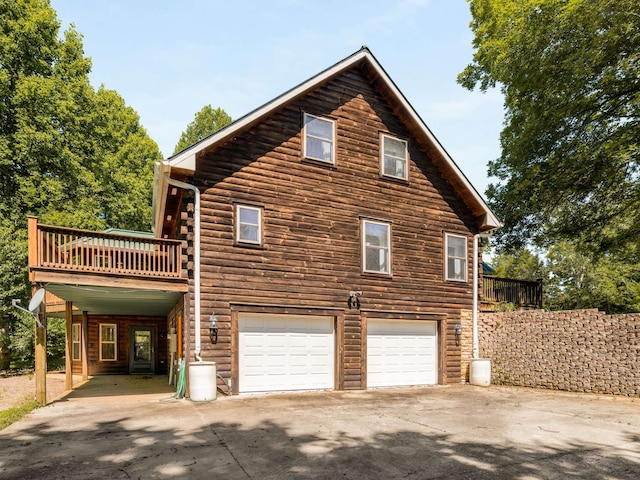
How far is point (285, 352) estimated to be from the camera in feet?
40.1

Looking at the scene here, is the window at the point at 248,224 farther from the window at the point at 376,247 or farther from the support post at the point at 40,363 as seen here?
the support post at the point at 40,363

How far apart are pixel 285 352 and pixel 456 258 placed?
7025 millimetres

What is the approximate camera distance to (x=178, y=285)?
36.0 feet

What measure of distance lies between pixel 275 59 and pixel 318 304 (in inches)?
273

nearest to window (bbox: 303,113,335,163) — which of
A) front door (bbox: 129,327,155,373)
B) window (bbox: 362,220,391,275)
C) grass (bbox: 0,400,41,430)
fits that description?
window (bbox: 362,220,391,275)

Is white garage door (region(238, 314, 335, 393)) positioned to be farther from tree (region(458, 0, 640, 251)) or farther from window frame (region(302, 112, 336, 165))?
tree (region(458, 0, 640, 251))

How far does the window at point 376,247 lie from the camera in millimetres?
13621

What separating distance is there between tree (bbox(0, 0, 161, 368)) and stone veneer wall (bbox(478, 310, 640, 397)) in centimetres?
1890

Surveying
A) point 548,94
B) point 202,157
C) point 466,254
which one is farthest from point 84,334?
point 548,94

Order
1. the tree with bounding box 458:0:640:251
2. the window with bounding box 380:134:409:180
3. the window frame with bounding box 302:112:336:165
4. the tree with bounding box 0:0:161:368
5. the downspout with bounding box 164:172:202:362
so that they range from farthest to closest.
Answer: the tree with bounding box 0:0:161:368 → the tree with bounding box 458:0:640:251 → the window with bounding box 380:134:409:180 → the window frame with bounding box 302:112:336:165 → the downspout with bounding box 164:172:202:362

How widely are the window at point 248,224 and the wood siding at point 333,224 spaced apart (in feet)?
0.57

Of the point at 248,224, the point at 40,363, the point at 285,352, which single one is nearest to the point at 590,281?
the point at 285,352

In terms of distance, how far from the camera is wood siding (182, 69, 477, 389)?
11.5 metres

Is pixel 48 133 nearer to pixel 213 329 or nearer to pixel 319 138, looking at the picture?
pixel 319 138
